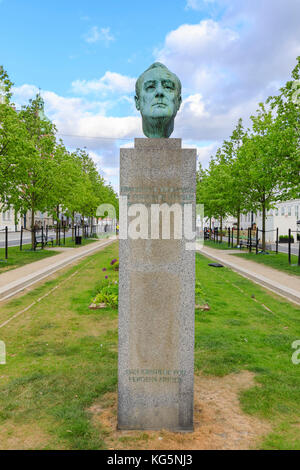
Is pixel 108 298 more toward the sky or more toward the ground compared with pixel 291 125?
more toward the ground

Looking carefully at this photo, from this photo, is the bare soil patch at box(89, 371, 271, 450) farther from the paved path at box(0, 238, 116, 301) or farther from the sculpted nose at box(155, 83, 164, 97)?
the paved path at box(0, 238, 116, 301)

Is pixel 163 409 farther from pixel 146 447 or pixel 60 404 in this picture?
pixel 60 404

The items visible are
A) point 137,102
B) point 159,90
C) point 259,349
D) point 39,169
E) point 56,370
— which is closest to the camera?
point 159,90

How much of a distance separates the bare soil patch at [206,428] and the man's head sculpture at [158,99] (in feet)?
10.7

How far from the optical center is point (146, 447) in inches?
135

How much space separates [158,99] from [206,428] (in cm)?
369

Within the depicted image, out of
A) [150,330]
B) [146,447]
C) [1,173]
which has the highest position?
[1,173]

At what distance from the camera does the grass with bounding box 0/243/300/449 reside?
3711mm

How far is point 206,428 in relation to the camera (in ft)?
12.3

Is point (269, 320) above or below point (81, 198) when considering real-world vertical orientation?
below

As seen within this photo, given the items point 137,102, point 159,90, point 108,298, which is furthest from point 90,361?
point 159,90

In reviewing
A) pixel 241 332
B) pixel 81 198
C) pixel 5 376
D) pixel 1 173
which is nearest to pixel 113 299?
pixel 241 332

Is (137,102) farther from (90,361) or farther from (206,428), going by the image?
(206,428)
